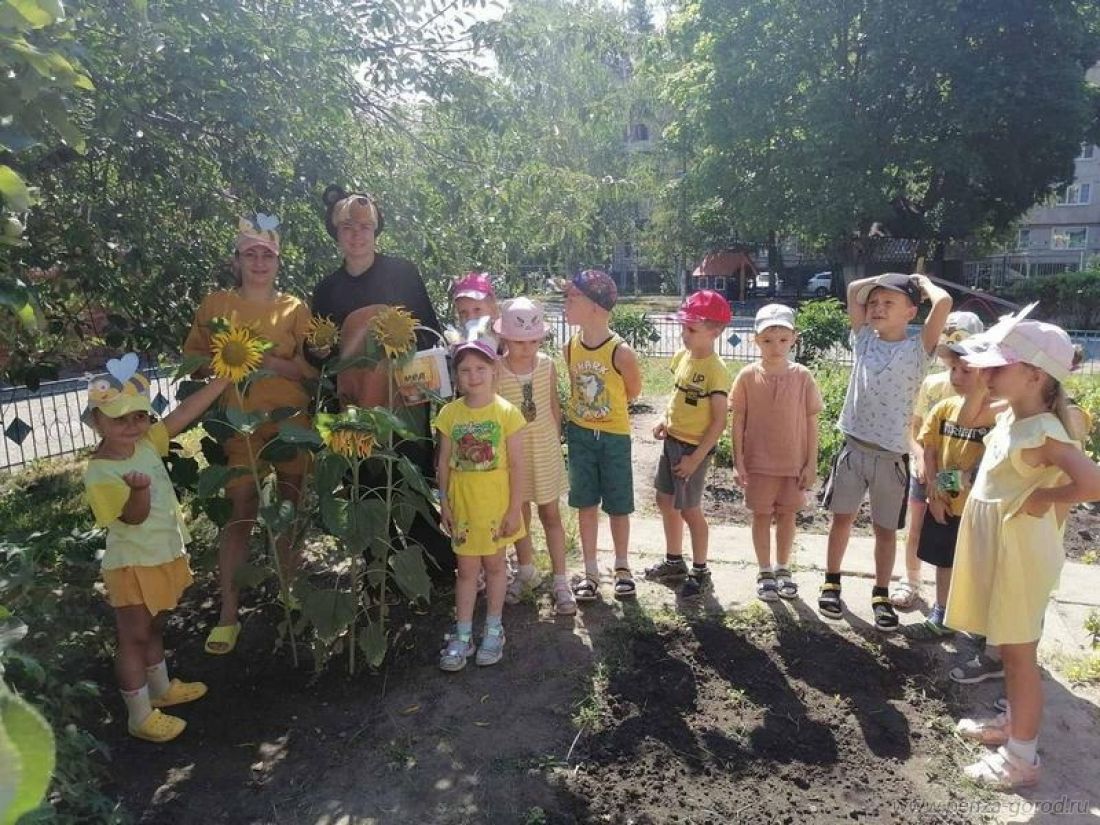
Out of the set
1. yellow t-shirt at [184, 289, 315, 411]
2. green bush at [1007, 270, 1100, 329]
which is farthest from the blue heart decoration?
green bush at [1007, 270, 1100, 329]

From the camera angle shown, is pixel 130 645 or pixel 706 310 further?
pixel 706 310

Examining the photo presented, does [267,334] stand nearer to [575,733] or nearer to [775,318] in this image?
[575,733]

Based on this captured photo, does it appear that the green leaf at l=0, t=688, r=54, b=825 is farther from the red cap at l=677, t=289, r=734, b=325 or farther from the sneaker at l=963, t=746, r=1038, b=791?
the red cap at l=677, t=289, r=734, b=325

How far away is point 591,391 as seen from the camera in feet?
12.1

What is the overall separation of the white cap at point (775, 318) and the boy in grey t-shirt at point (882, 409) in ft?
0.93

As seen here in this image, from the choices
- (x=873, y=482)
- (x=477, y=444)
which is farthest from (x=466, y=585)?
(x=873, y=482)

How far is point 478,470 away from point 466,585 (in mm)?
481

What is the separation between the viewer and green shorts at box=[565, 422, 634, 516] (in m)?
3.74

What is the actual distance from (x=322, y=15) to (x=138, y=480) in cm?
247

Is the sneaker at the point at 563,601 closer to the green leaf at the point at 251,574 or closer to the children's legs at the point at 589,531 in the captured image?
the children's legs at the point at 589,531

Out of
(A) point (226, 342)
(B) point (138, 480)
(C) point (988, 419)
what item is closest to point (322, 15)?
(A) point (226, 342)

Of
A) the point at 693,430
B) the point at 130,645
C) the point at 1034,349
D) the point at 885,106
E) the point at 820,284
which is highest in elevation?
the point at 885,106

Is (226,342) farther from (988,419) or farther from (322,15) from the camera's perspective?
(988,419)

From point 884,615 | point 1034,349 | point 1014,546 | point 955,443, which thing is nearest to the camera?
point 1034,349
